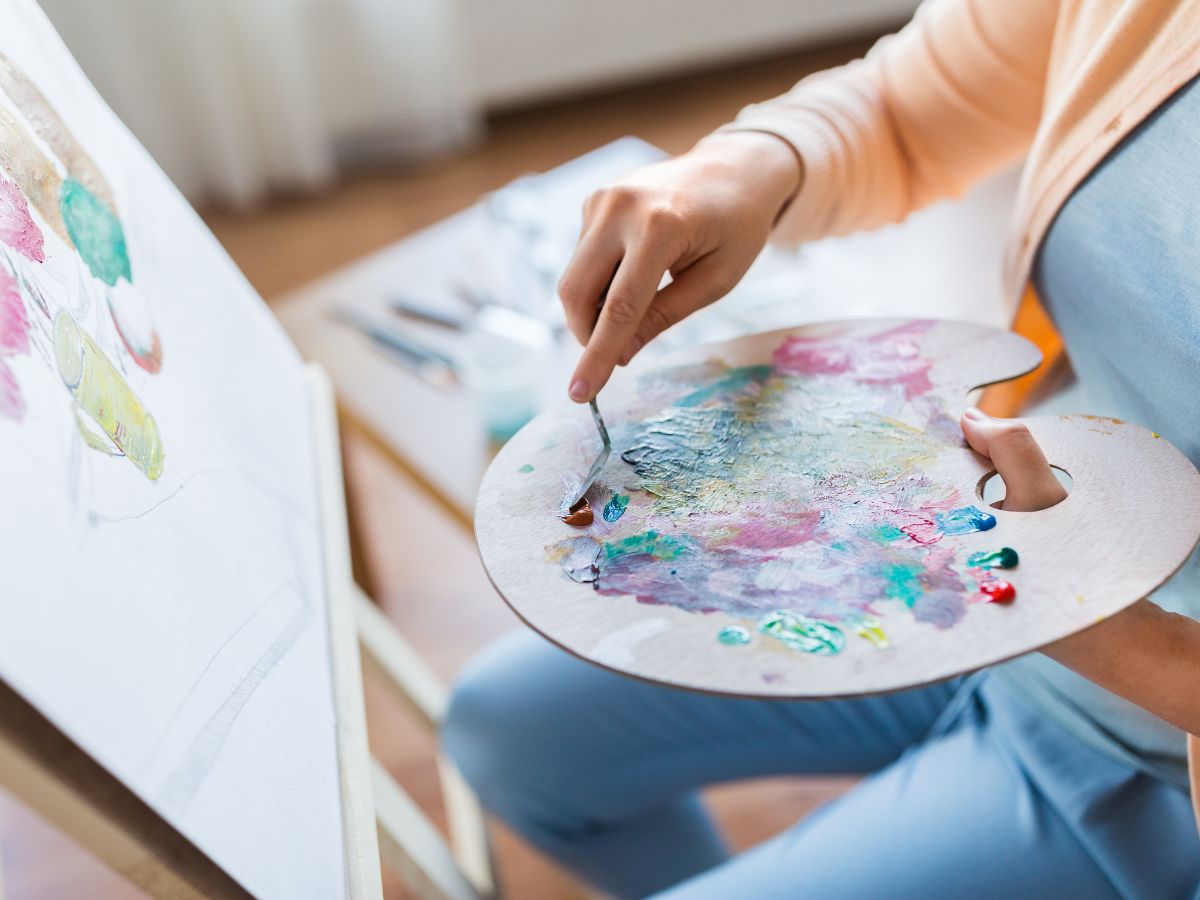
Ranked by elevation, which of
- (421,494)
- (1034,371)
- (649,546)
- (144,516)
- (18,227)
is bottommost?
(421,494)

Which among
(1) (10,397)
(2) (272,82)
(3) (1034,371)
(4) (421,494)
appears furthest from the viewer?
(2) (272,82)

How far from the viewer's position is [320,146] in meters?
2.40

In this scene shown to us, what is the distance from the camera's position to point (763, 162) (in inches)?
26.7

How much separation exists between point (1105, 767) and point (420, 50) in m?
2.12

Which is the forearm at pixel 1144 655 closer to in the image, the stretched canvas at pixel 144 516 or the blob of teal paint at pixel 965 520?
the blob of teal paint at pixel 965 520

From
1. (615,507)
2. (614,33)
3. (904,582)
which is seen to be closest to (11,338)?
(615,507)

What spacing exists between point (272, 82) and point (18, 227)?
6.45ft

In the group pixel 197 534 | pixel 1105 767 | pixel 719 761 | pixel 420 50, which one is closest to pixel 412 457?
pixel 719 761

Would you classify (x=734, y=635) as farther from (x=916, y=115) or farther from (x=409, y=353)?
(x=409, y=353)

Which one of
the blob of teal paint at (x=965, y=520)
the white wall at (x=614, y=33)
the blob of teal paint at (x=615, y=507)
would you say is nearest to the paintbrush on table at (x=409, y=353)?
the blob of teal paint at (x=615, y=507)

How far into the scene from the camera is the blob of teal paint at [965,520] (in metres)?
0.49

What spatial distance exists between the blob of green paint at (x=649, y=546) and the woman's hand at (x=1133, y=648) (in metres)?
0.16

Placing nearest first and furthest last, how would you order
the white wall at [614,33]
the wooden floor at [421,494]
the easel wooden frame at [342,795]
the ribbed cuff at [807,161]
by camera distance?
the easel wooden frame at [342,795] → the ribbed cuff at [807,161] → the wooden floor at [421,494] → the white wall at [614,33]

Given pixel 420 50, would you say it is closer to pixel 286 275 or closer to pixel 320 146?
pixel 320 146
